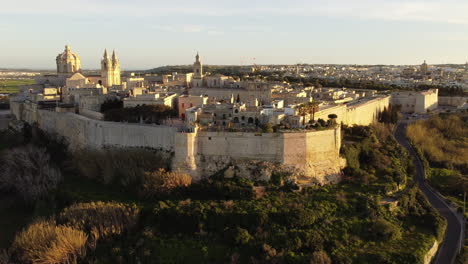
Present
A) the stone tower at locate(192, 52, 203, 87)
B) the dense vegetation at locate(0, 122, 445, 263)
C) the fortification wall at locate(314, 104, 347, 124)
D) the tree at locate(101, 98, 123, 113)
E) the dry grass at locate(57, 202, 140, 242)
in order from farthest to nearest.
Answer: the stone tower at locate(192, 52, 203, 87) < the tree at locate(101, 98, 123, 113) < the fortification wall at locate(314, 104, 347, 124) < the dry grass at locate(57, 202, 140, 242) < the dense vegetation at locate(0, 122, 445, 263)

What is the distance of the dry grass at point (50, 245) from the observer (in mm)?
14461

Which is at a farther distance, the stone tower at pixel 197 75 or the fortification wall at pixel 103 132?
the stone tower at pixel 197 75

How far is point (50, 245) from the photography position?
577 inches

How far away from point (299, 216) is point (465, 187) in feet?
33.3

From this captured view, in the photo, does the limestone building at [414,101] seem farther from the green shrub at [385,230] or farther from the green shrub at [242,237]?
the green shrub at [242,237]

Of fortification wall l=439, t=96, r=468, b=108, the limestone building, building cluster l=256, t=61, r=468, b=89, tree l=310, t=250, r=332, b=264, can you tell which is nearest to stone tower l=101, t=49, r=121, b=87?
the limestone building

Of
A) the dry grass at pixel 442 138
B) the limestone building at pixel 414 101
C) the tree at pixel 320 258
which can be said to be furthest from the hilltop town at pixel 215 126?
the limestone building at pixel 414 101

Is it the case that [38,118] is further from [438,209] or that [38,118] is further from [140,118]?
[438,209]

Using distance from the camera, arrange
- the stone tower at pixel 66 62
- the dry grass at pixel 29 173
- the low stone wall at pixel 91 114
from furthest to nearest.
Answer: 1. the stone tower at pixel 66 62
2. the low stone wall at pixel 91 114
3. the dry grass at pixel 29 173

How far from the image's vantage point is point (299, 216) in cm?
1611

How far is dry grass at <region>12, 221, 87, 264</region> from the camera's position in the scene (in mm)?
14461

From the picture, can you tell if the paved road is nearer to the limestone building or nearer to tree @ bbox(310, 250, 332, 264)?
tree @ bbox(310, 250, 332, 264)

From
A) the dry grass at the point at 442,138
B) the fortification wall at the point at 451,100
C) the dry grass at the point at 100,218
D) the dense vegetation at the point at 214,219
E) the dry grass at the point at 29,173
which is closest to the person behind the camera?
the dense vegetation at the point at 214,219

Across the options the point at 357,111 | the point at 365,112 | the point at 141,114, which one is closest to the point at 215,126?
the point at 141,114
